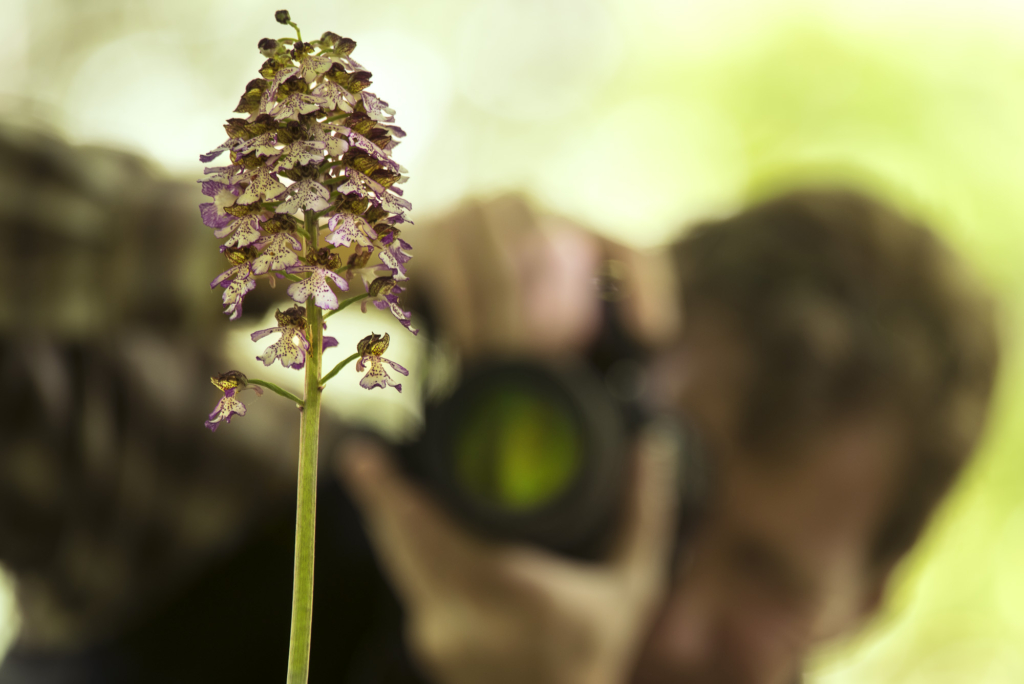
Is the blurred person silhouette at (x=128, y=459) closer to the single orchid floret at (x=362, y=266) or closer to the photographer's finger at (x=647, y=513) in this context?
the photographer's finger at (x=647, y=513)

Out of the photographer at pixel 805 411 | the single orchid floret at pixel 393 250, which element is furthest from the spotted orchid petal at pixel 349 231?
the photographer at pixel 805 411

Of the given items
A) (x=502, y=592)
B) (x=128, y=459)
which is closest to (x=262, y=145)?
(x=502, y=592)

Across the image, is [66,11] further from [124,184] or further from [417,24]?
[124,184]

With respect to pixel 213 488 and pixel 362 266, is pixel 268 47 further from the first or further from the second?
pixel 213 488

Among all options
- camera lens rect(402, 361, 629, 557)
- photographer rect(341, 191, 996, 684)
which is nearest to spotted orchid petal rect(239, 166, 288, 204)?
camera lens rect(402, 361, 629, 557)

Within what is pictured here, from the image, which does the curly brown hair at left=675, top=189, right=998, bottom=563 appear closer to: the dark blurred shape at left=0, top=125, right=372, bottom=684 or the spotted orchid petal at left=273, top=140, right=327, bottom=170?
the dark blurred shape at left=0, top=125, right=372, bottom=684

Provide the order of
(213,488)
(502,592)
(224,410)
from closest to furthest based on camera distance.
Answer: (224,410) → (502,592) → (213,488)

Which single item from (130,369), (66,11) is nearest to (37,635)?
(130,369)
